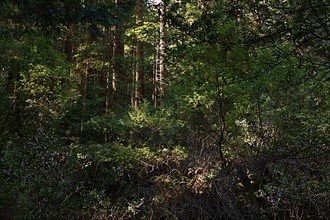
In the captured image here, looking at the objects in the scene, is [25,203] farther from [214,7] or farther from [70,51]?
[70,51]

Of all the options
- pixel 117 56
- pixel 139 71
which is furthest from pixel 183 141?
pixel 139 71

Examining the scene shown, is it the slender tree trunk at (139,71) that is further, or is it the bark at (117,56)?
the slender tree trunk at (139,71)

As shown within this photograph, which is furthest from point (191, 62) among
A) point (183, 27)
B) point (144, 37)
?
point (144, 37)

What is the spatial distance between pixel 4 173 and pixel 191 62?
404cm

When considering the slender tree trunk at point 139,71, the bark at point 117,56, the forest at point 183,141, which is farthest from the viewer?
the slender tree trunk at point 139,71

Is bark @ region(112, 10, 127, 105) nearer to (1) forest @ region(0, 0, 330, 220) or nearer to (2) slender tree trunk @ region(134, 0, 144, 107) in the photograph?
(2) slender tree trunk @ region(134, 0, 144, 107)

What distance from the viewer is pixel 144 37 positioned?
12.2 metres

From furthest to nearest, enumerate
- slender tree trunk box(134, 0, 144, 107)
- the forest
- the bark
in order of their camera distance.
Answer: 1. slender tree trunk box(134, 0, 144, 107)
2. the bark
3. the forest

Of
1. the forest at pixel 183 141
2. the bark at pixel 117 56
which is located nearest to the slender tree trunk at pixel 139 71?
the bark at pixel 117 56

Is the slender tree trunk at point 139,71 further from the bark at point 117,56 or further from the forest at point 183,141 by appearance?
the forest at point 183,141

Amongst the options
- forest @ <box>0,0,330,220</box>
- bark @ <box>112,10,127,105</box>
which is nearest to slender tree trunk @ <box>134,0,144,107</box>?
bark @ <box>112,10,127,105</box>

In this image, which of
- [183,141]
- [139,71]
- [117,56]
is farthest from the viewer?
[139,71]

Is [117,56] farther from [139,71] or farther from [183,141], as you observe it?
[183,141]

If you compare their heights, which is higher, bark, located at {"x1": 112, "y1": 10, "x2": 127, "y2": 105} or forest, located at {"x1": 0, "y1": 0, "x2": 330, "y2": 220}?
bark, located at {"x1": 112, "y1": 10, "x2": 127, "y2": 105}
